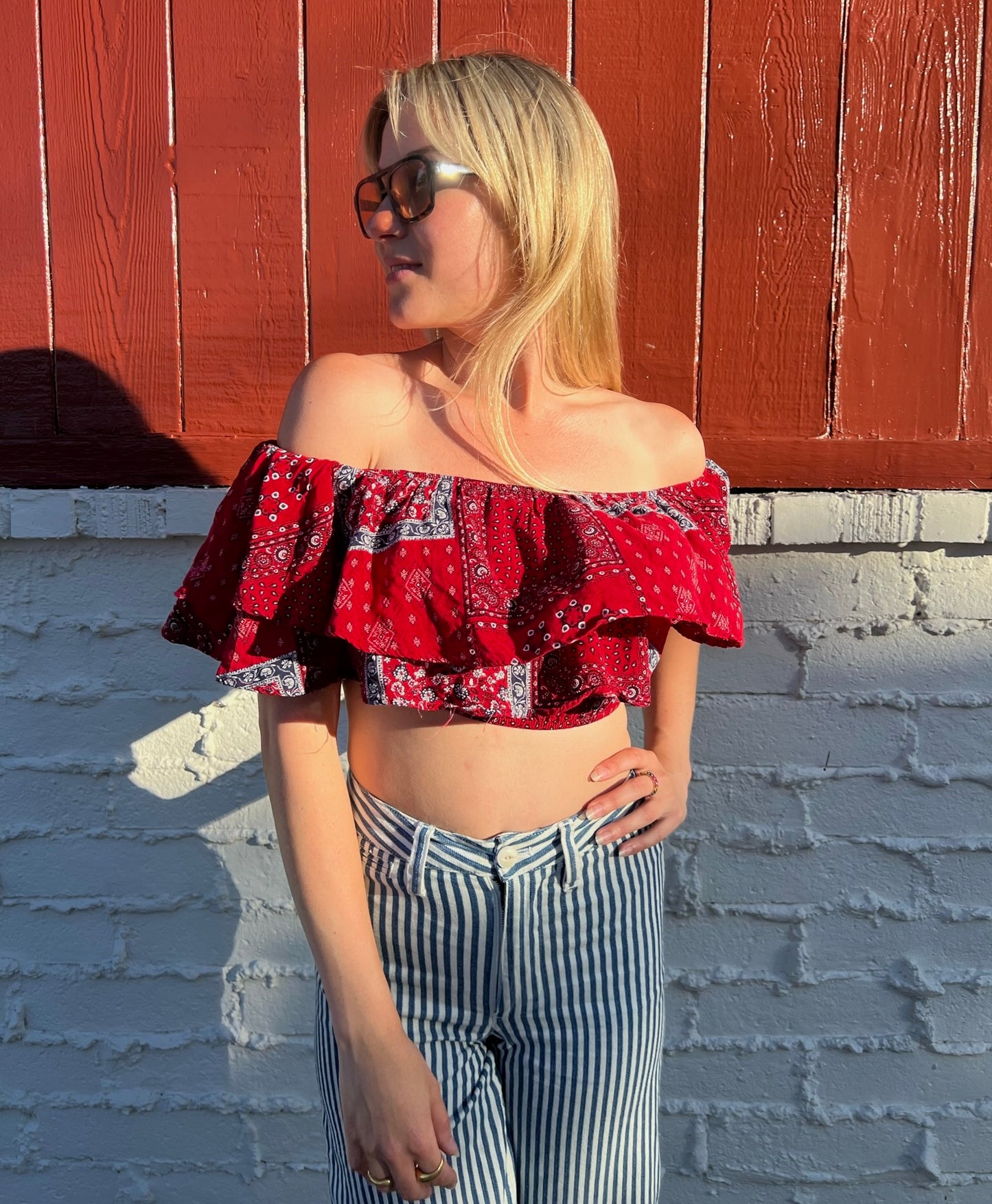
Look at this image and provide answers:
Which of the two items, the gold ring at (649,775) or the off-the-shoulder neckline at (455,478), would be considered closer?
the off-the-shoulder neckline at (455,478)

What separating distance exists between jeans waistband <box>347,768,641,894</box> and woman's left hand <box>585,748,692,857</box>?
0.12 feet

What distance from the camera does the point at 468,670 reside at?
1163 mm

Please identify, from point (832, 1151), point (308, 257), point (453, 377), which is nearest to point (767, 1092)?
point (832, 1151)

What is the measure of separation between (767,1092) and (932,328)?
1494 millimetres

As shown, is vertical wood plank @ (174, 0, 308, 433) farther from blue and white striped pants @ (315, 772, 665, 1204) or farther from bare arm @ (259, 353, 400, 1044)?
blue and white striped pants @ (315, 772, 665, 1204)

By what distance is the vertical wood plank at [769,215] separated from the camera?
1.75 m

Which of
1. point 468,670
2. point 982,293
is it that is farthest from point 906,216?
point 468,670

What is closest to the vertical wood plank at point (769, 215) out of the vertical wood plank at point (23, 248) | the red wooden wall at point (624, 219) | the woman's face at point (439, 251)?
the red wooden wall at point (624, 219)

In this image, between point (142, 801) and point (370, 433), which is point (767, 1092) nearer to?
point (142, 801)

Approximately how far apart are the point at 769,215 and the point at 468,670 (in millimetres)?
1130

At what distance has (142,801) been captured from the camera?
189 centimetres

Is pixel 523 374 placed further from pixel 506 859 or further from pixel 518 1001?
pixel 518 1001

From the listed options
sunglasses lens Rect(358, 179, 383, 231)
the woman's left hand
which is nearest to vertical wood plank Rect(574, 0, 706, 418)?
sunglasses lens Rect(358, 179, 383, 231)

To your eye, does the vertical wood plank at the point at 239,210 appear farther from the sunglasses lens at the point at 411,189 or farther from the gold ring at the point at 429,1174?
the gold ring at the point at 429,1174
